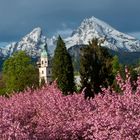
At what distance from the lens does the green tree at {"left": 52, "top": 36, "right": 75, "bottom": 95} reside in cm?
6172

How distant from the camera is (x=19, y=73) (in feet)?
275

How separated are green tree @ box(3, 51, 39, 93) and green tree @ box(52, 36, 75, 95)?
17.3 metres

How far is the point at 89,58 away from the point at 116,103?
3464 centimetres

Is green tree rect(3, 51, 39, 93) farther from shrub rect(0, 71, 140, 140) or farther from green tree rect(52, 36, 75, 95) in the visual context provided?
shrub rect(0, 71, 140, 140)

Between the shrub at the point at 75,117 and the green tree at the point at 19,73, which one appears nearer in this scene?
the shrub at the point at 75,117

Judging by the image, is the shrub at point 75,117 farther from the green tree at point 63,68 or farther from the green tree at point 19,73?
the green tree at point 19,73

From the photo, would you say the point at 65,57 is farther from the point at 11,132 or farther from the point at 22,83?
the point at 11,132

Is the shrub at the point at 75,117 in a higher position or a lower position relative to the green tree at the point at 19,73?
lower

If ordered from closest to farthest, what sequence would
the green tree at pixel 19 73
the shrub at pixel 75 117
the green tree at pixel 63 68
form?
the shrub at pixel 75 117 < the green tree at pixel 63 68 < the green tree at pixel 19 73

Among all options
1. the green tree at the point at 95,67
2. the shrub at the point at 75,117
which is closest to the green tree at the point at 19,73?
the green tree at the point at 95,67

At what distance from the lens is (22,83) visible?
81562 millimetres

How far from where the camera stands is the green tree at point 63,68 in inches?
2430

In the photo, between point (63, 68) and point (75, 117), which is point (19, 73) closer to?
point (63, 68)

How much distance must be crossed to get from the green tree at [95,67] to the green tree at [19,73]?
2911 centimetres
